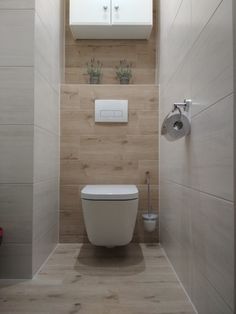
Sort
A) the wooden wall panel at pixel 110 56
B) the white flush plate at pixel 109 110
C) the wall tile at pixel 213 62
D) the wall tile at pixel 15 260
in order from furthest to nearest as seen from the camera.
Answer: the wooden wall panel at pixel 110 56 < the white flush plate at pixel 109 110 < the wall tile at pixel 15 260 < the wall tile at pixel 213 62

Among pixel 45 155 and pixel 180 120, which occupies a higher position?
pixel 180 120

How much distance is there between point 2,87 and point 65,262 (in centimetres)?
112

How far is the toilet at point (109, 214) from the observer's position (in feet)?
5.01

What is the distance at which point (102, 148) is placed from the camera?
87.0 inches

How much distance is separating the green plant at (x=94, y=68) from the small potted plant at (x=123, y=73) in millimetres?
152

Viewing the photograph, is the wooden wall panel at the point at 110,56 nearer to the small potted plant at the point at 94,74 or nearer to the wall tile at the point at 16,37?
the small potted plant at the point at 94,74

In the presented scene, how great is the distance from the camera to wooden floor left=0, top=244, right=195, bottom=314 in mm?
1210

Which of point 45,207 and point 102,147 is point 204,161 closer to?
point 45,207

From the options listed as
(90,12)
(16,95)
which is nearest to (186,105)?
(16,95)

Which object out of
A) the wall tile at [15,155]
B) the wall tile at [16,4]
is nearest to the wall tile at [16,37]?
the wall tile at [16,4]

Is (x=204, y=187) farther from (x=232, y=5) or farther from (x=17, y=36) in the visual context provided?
(x=17, y=36)

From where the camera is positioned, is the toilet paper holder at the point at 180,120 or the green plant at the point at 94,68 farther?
the green plant at the point at 94,68

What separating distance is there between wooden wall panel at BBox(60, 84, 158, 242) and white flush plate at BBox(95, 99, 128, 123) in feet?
0.15

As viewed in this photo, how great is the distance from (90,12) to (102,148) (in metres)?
1.05
